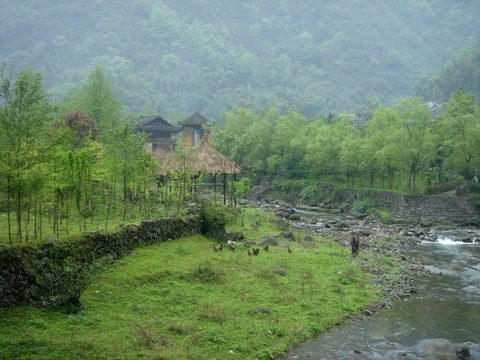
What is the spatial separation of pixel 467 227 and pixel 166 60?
10375 centimetres

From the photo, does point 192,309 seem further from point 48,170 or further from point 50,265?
point 48,170

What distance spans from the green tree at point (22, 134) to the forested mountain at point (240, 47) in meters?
77.1

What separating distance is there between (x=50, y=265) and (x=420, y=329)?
857 cm

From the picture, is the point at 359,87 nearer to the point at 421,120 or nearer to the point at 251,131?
the point at 251,131

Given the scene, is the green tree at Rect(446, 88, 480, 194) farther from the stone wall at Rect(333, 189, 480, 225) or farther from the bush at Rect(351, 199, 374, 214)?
the bush at Rect(351, 199, 374, 214)

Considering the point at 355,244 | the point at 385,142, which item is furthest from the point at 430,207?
the point at 355,244

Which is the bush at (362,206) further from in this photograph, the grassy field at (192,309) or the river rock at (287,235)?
the grassy field at (192,309)

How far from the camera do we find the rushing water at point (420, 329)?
9578 mm

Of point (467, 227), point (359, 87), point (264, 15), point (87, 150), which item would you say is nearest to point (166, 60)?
point (359, 87)

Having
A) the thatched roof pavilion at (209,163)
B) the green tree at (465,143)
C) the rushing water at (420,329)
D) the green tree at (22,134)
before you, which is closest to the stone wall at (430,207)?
the green tree at (465,143)

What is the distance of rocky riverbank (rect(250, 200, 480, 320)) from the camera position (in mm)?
14617

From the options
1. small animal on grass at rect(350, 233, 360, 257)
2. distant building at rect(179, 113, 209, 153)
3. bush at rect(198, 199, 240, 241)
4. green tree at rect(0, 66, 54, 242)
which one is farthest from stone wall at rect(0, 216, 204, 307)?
distant building at rect(179, 113, 209, 153)

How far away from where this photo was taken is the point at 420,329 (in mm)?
11008

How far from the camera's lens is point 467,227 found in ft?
97.5
